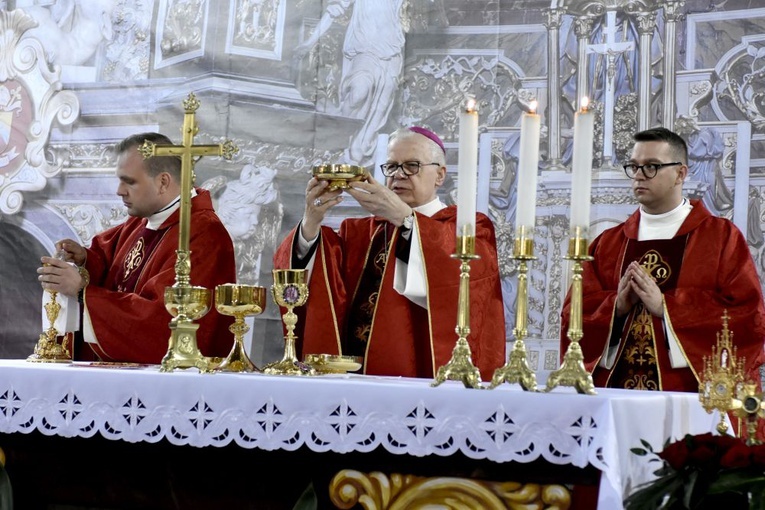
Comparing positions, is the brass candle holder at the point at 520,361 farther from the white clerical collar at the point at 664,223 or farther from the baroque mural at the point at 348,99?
the baroque mural at the point at 348,99

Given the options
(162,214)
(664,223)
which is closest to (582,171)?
(664,223)

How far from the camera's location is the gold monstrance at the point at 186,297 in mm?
3662

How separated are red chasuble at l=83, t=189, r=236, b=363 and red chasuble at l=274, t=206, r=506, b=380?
1.75 ft

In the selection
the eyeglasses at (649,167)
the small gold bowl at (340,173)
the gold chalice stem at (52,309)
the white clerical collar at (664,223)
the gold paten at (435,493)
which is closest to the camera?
the gold paten at (435,493)

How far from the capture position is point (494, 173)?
7648mm

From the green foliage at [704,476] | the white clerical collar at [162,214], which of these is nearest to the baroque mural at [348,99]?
the white clerical collar at [162,214]

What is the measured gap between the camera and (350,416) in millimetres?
3131

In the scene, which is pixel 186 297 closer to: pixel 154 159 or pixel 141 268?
pixel 141 268

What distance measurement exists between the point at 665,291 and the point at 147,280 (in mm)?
2295

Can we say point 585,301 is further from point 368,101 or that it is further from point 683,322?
point 368,101

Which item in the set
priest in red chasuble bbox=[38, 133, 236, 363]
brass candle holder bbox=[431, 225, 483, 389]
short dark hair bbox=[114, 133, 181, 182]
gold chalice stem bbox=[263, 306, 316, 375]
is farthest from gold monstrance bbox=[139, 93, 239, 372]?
short dark hair bbox=[114, 133, 181, 182]

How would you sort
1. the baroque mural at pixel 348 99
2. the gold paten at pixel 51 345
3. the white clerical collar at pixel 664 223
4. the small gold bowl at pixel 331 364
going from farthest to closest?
the baroque mural at pixel 348 99, the white clerical collar at pixel 664 223, the gold paten at pixel 51 345, the small gold bowl at pixel 331 364

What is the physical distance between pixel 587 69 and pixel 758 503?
5.03 meters

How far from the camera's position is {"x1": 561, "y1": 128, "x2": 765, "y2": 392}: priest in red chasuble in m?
4.87
